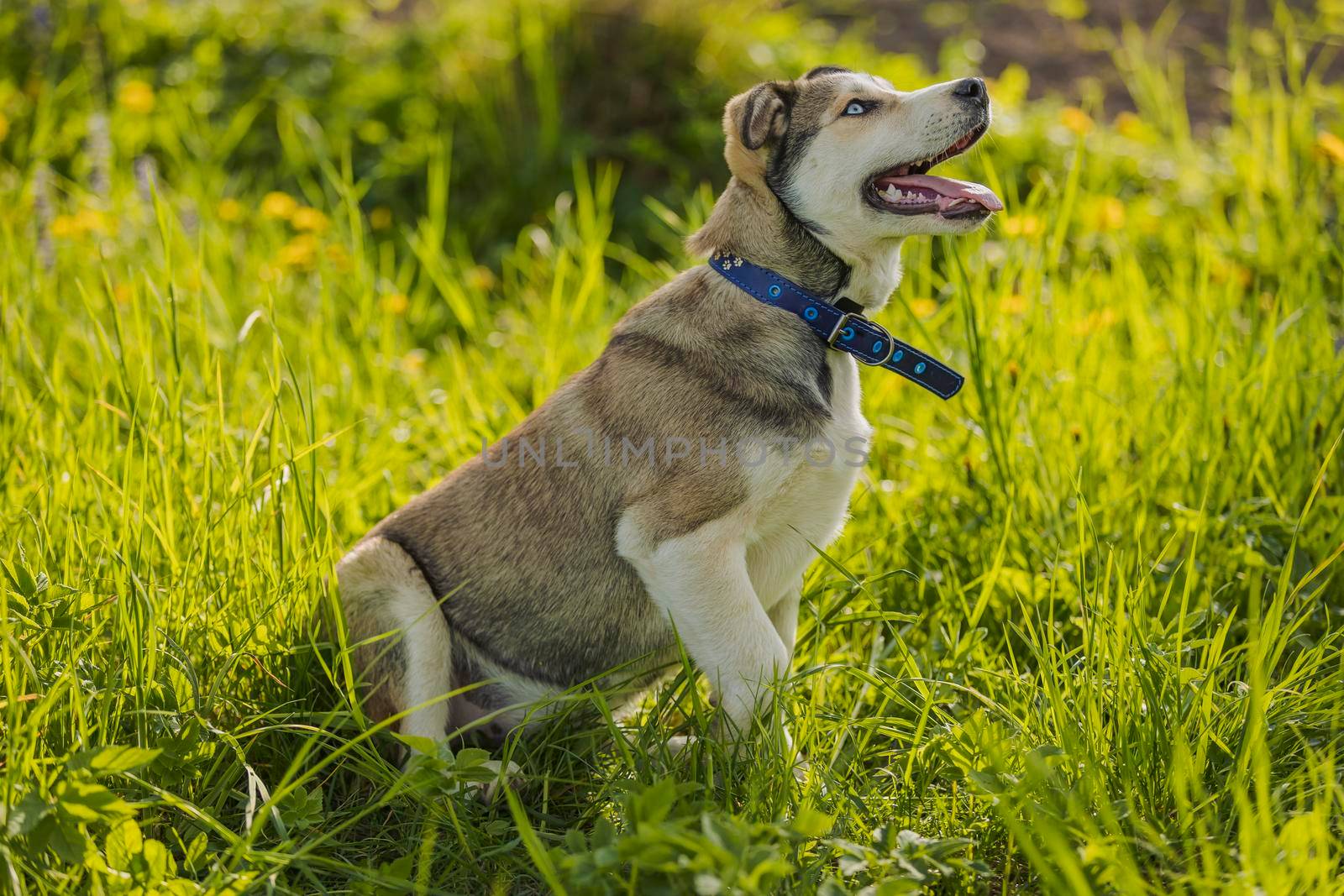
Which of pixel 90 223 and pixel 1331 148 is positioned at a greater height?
pixel 1331 148

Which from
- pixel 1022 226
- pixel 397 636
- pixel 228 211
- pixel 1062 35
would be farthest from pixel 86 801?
pixel 1062 35

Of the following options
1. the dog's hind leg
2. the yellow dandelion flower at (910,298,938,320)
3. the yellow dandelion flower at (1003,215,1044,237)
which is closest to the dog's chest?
the dog's hind leg

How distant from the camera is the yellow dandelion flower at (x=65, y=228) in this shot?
4.55 meters

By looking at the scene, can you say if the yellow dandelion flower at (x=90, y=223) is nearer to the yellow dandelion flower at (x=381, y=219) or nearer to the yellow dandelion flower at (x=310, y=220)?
the yellow dandelion flower at (x=310, y=220)

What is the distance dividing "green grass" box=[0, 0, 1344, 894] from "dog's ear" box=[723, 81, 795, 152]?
2.62 feet

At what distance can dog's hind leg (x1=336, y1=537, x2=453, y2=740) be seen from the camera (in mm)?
2609

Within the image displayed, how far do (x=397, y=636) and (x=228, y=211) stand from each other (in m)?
3.20

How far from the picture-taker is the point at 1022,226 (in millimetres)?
3568

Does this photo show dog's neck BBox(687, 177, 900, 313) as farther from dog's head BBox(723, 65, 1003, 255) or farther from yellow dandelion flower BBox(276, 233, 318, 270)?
yellow dandelion flower BBox(276, 233, 318, 270)

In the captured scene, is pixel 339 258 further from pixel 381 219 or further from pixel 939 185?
pixel 939 185

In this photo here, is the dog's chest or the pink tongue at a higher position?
the pink tongue

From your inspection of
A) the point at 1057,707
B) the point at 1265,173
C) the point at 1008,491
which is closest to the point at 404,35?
the point at 1265,173

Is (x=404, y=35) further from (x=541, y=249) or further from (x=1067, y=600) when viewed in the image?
(x=1067, y=600)

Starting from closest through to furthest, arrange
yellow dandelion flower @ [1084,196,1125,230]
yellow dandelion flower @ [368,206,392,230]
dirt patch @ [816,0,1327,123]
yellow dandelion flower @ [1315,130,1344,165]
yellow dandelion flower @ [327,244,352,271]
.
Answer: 1. yellow dandelion flower @ [1315,130,1344,165]
2. yellow dandelion flower @ [1084,196,1125,230]
3. yellow dandelion flower @ [327,244,352,271]
4. yellow dandelion flower @ [368,206,392,230]
5. dirt patch @ [816,0,1327,123]
